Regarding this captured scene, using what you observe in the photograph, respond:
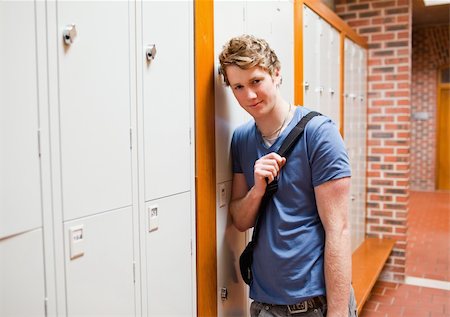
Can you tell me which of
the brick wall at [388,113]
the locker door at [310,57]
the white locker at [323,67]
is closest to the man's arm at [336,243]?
the locker door at [310,57]

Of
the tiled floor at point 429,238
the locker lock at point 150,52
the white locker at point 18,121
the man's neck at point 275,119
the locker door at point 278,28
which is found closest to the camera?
the white locker at point 18,121

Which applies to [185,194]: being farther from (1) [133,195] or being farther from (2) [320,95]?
(2) [320,95]

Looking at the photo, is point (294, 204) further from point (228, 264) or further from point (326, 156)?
point (228, 264)

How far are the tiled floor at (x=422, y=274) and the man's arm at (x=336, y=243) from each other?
224cm

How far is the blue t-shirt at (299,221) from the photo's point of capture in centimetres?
159

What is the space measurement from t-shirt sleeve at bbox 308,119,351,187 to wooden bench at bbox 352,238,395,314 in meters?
1.78

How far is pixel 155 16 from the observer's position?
4.99ft

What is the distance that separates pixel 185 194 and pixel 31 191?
709 mm

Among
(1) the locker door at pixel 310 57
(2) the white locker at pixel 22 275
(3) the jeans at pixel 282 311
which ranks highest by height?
(1) the locker door at pixel 310 57

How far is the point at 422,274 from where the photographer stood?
4480 mm

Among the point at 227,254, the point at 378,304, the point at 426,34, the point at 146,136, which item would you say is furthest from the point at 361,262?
the point at 426,34

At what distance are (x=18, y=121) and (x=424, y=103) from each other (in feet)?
33.2

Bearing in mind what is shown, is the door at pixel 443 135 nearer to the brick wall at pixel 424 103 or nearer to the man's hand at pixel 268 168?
the brick wall at pixel 424 103

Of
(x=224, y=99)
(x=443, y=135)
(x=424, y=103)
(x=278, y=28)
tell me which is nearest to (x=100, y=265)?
(x=224, y=99)
